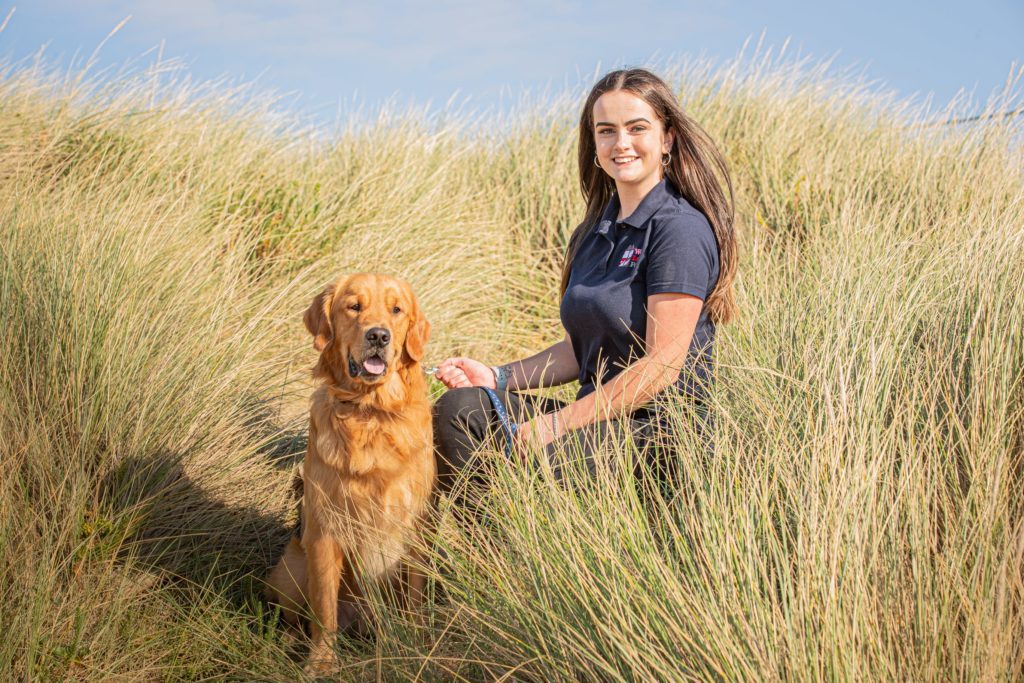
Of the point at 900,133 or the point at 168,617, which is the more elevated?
the point at 900,133

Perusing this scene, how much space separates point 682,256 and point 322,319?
1329 millimetres

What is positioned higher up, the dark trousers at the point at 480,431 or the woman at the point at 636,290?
the woman at the point at 636,290

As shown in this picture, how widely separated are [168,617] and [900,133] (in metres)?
6.94

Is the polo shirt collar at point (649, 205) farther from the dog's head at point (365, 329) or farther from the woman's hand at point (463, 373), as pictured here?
the dog's head at point (365, 329)

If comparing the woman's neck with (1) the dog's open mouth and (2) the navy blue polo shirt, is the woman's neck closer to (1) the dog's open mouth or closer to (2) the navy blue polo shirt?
(2) the navy blue polo shirt

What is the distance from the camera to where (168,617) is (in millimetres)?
2791

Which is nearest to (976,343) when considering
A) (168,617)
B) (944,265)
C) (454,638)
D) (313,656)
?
(944,265)

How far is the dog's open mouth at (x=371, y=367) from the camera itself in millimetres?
2873

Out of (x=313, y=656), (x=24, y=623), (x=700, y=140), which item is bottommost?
(x=313, y=656)

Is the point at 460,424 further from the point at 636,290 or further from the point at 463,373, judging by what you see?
the point at 636,290

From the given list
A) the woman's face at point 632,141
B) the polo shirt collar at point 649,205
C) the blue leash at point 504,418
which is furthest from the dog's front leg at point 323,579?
the woman's face at point 632,141

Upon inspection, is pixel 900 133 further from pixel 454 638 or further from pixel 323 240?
pixel 454 638

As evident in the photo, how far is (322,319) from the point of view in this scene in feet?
10.1

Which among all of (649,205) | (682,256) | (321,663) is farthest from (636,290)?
(321,663)
